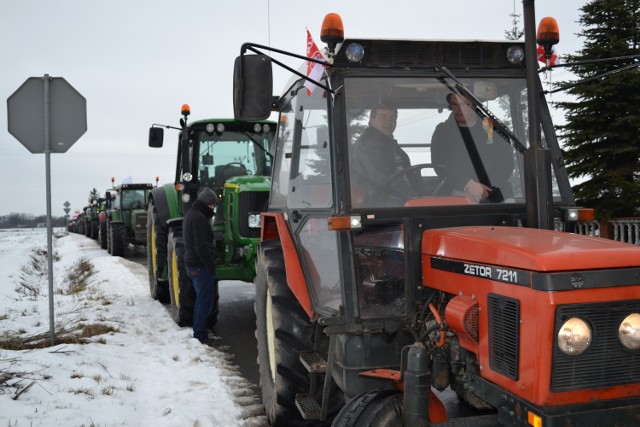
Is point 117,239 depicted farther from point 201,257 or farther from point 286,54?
point 286,54

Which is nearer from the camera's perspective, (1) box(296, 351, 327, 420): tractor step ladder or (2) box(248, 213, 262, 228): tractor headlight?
(1) box(296, 351, 327, 420): tractor step ladder

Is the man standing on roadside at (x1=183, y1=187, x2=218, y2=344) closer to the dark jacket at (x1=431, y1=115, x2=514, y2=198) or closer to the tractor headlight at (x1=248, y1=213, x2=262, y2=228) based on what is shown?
the tractor headlight at (x1=248, y1=213, x2=262, y2=228)

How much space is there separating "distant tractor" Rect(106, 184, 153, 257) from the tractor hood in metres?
15.8

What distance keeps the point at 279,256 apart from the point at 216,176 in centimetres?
456

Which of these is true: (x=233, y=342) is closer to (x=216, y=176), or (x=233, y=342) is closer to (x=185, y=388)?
(x=185, y=388)

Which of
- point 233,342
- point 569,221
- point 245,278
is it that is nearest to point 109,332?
point 233,342

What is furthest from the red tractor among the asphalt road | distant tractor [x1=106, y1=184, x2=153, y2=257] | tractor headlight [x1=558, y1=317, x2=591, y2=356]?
distant tractor [x1=106, y1=184, x2=153, y2=257]

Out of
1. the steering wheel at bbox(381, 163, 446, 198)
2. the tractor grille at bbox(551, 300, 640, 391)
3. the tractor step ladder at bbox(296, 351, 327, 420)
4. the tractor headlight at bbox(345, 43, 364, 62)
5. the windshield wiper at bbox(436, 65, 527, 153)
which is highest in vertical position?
the tractor headlight at bbox(345, 43, 364, 62)

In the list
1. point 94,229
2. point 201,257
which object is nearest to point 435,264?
point 201,257

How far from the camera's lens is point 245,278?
7867 mm

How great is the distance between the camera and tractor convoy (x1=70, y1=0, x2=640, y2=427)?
90.6 inches

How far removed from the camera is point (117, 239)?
17.7 meters

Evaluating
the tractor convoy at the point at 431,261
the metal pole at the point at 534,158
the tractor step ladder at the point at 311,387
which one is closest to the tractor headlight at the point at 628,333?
the tractor convoy at the point at 431,261

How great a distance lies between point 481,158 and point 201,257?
392 cm
